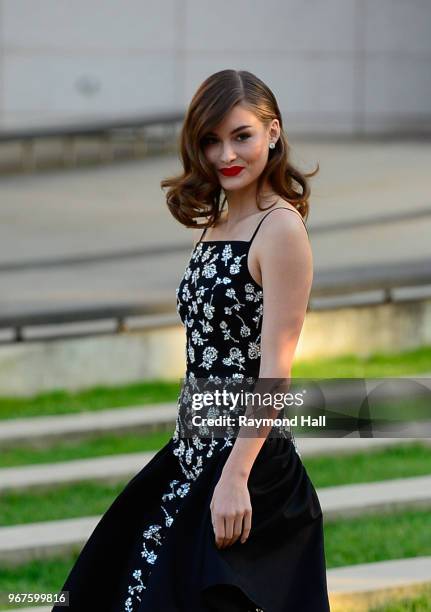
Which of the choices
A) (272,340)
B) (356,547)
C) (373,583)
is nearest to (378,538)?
(356,547)

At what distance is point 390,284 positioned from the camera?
28.6ft

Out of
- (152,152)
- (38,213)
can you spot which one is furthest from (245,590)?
(152,152)

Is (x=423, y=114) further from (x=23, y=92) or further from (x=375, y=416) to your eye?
(x=375, y=416)

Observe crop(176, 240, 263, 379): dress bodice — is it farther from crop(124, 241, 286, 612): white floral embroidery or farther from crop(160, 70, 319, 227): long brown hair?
crop(160, 70, 319, 227): long brown hair

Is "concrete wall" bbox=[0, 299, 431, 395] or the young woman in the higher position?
"concrete wall" bbox=[0, 299, 431, 395]

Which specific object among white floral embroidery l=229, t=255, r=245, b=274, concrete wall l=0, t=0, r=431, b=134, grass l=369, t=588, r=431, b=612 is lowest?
grass l=369, t=588, r=431, b=612

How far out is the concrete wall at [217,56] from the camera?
19.3 meters

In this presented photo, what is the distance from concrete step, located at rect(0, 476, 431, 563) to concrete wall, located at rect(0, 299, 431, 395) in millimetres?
2019

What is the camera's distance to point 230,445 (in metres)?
3.13

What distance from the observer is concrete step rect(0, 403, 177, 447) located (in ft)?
23.0

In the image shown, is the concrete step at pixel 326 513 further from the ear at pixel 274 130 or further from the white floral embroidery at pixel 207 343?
the ear at pixel 274 130

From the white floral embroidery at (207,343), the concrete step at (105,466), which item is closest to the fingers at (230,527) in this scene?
the white floral embroidery at (207,343)

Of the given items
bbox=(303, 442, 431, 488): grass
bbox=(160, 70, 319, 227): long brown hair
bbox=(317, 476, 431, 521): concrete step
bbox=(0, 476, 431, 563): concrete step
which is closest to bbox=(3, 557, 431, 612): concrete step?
bbox=(0, 476, 431, 563): concrete step

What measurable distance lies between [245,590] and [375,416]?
2.96 meters
